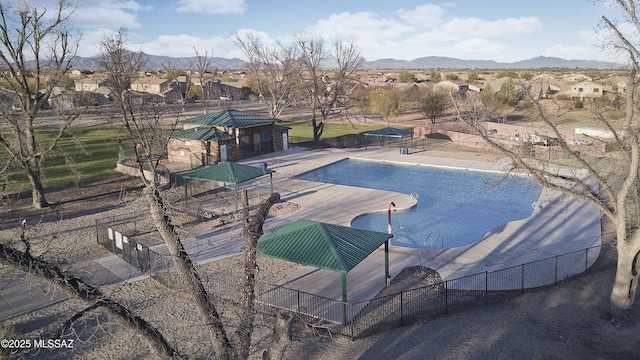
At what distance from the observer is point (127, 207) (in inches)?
1025

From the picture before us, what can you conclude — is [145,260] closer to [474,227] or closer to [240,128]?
[474,227]

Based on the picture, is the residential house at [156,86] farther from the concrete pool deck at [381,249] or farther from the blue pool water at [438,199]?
the concrete pool deck at [381,249]

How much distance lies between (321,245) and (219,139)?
22.5m

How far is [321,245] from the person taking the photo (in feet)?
50.6

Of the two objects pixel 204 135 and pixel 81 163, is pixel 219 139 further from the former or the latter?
pixel 81 163

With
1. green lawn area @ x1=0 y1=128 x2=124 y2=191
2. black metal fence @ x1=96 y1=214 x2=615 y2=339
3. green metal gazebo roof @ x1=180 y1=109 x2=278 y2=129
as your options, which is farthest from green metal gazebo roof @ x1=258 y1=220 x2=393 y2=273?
green metal gazebo roof @ x1=180 y1=109 x2=278 y2=129

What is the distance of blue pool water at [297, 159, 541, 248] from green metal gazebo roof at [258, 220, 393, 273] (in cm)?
545

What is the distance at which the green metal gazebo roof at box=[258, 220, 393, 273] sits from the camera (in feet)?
48.6

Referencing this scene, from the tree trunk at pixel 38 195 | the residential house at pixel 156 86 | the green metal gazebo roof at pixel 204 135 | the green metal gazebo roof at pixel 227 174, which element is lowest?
the tree trunk at pixel 38 195

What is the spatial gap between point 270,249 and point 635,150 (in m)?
10.8

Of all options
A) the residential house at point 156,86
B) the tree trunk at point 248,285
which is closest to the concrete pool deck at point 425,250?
the tree trunk at point 248,285

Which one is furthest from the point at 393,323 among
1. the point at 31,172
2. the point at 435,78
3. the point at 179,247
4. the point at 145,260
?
the point at 435,78

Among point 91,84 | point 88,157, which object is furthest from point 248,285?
point 91,84

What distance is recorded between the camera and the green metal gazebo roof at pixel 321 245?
14812 millimetres
